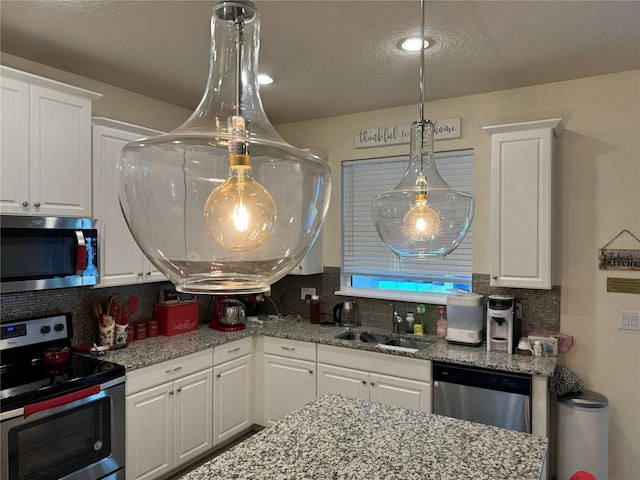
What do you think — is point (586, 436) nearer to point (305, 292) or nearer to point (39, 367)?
point (305, 292)

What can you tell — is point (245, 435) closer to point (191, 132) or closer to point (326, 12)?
point (326, 12)

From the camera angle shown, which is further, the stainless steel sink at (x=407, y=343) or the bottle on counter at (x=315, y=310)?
the bottle on counter at (x=315, y=310)

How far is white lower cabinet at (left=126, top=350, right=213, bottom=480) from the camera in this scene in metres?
2.57

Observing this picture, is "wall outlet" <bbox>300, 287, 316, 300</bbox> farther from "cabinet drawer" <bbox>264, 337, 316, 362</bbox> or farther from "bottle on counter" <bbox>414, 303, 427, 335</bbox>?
"bottle on counter" <bbox>414, 303, 427, 335</bbox>

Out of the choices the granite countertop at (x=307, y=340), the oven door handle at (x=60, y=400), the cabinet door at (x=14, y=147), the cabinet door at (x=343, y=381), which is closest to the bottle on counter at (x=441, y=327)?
the granite countertop at (x=307, y=340)

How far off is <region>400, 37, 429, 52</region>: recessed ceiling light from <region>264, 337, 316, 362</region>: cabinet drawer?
2108mm

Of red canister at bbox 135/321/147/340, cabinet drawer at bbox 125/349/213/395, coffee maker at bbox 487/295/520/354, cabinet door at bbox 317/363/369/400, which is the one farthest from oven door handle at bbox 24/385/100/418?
coffee maker at bbox 487/295/520/354

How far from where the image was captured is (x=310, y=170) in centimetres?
62

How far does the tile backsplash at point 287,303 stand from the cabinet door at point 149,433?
0.64 m

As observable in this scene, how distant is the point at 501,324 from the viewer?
9.30 ft

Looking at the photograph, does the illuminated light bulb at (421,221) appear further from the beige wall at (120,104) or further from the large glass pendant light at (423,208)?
the beige wall at (120,104)

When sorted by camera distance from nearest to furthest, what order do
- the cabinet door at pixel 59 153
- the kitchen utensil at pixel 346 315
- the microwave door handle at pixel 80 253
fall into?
the cabinet door at pixel 59 153 → the microwave door handle at pixel 80 253 → the kitchen utensil at pixel 346 315

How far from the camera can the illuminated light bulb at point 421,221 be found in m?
1.48

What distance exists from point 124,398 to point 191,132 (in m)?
2.38
